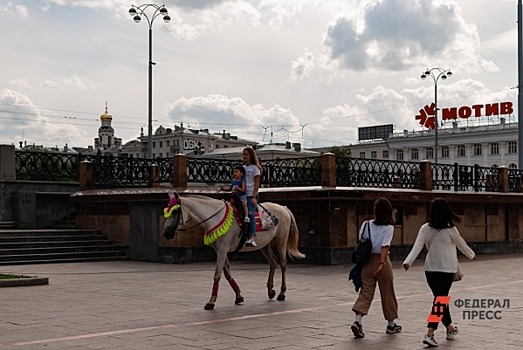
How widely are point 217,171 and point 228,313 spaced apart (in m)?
13.0

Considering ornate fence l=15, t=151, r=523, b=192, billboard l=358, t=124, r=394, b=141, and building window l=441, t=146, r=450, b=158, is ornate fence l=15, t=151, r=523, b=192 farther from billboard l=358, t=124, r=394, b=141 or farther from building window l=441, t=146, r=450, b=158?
billboard l=358, t=124, r=394, b=141

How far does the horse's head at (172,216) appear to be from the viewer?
37.2 feet

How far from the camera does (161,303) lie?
12.2 meters

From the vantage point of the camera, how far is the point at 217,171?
941 inches

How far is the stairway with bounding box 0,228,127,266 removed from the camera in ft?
66.0

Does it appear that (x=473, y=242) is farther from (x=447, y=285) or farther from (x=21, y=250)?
(x=447, y=285)

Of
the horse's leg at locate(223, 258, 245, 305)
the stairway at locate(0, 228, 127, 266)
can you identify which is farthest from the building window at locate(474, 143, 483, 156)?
the horse's leg at locate(223, 258, 245, 305)

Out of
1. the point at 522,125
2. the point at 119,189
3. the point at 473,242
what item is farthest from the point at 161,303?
the point at 522,125

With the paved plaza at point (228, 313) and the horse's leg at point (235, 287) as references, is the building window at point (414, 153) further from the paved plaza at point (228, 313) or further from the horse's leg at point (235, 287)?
the horse's leg at point (235, 287)

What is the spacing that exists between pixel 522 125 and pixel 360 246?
21975mm

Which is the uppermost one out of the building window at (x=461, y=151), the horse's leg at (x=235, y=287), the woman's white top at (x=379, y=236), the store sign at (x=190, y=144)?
the store sign at (x=190, y=144)

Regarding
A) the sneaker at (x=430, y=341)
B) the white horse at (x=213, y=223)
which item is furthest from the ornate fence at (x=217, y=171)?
the sneaker at (x=430, y=341)

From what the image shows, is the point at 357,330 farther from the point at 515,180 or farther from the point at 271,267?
the point at 515,180

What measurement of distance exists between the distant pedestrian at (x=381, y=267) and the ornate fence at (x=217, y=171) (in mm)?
11855
